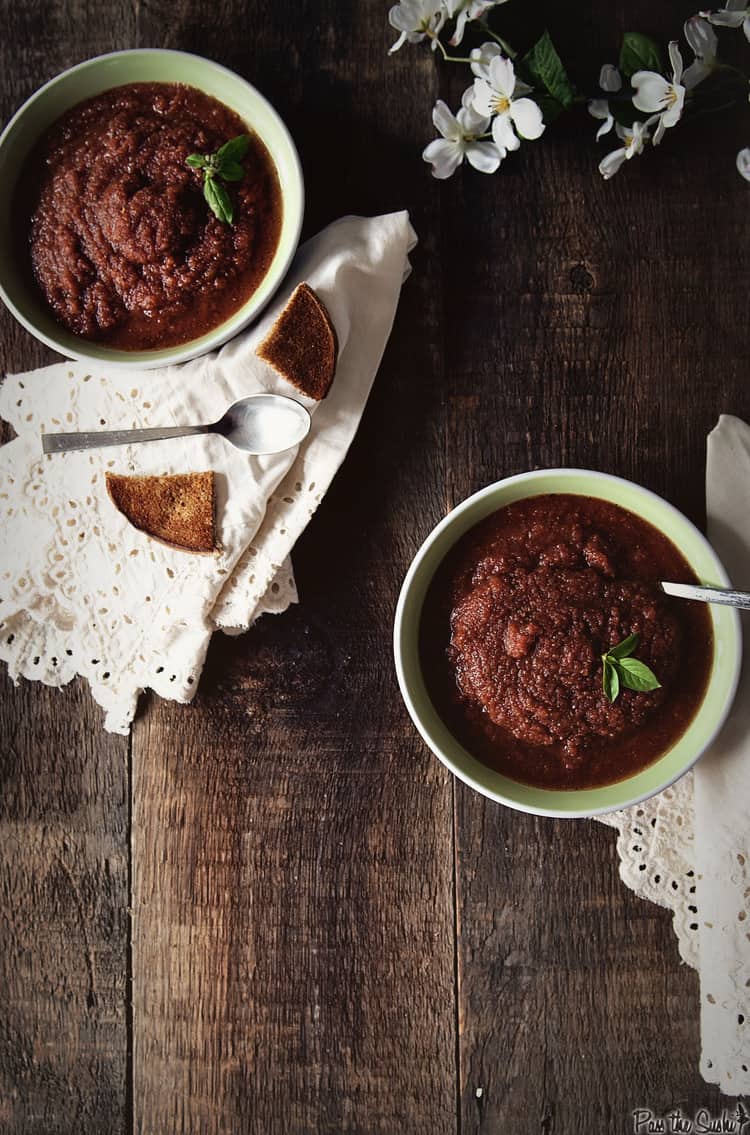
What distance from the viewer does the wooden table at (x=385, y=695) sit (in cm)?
216

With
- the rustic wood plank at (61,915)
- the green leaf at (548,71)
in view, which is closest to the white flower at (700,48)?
the green leaf at (548,71)

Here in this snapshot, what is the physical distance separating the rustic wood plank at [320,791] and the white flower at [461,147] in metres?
0.09

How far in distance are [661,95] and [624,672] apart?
1235 mm

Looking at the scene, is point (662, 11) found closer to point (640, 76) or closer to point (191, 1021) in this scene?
point (640, 76)

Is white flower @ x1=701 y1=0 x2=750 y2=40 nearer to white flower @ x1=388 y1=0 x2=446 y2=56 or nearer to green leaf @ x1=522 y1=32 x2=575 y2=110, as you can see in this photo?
green leaf @ x1=522 y1=32 x2=575 y2=110

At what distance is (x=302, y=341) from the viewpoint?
6.66 feet

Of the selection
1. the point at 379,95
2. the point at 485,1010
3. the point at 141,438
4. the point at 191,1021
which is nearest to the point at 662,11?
the point at 379,95

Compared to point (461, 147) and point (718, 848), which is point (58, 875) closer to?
point (718, 848)

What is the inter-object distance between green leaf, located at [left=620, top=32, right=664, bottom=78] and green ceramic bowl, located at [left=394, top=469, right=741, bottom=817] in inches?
36.9

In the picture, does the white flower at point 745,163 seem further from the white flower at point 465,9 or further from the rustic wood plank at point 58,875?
the rustic wood plank at point 58,875

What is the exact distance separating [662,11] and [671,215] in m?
0.47

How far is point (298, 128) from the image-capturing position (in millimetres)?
2176

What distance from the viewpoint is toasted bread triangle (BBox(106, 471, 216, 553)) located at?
2.06 meters

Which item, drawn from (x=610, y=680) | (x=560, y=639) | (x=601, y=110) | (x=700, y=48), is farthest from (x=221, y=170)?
(x=610, y=680)
